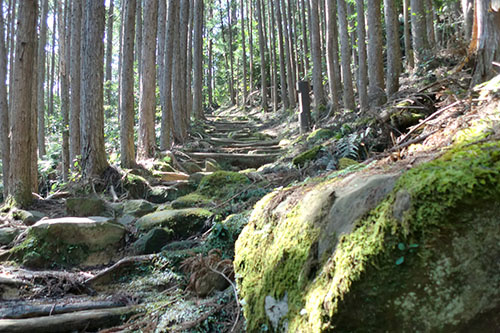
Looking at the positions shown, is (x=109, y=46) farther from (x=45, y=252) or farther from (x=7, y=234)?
(x=45, y=252)

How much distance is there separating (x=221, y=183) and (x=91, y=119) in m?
3.40

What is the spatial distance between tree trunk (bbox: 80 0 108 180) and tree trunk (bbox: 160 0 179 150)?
3993 mm

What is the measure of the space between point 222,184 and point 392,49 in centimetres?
530

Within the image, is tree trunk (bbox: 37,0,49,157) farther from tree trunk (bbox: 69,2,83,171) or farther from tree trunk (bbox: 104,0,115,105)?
tree trunk (bbox: 69,2,83,171)

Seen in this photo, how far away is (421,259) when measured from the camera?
5.01 feet

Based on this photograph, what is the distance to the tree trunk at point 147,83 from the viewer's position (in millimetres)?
10703

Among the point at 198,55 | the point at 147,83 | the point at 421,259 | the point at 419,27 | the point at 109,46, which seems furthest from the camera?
the point at 109,46

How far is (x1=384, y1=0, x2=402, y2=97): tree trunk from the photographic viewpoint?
8.14 meters

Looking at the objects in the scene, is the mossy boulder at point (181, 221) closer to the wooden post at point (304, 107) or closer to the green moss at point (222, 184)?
the green moss at point (222, 184)

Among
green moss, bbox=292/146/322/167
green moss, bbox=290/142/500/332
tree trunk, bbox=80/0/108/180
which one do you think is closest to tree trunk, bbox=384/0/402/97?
green moss, bbox=292/146/322/167

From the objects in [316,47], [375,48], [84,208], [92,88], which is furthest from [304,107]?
[84,208]

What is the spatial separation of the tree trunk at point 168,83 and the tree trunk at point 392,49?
7.20 m

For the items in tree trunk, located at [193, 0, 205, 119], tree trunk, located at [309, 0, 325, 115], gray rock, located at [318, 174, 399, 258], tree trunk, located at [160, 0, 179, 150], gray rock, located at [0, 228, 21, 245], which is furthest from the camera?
tree trunk, located at [193, 0, 205, 119]

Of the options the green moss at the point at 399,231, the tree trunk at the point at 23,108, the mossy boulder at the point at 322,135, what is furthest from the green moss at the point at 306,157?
the tree trunk at the point at 23,108
